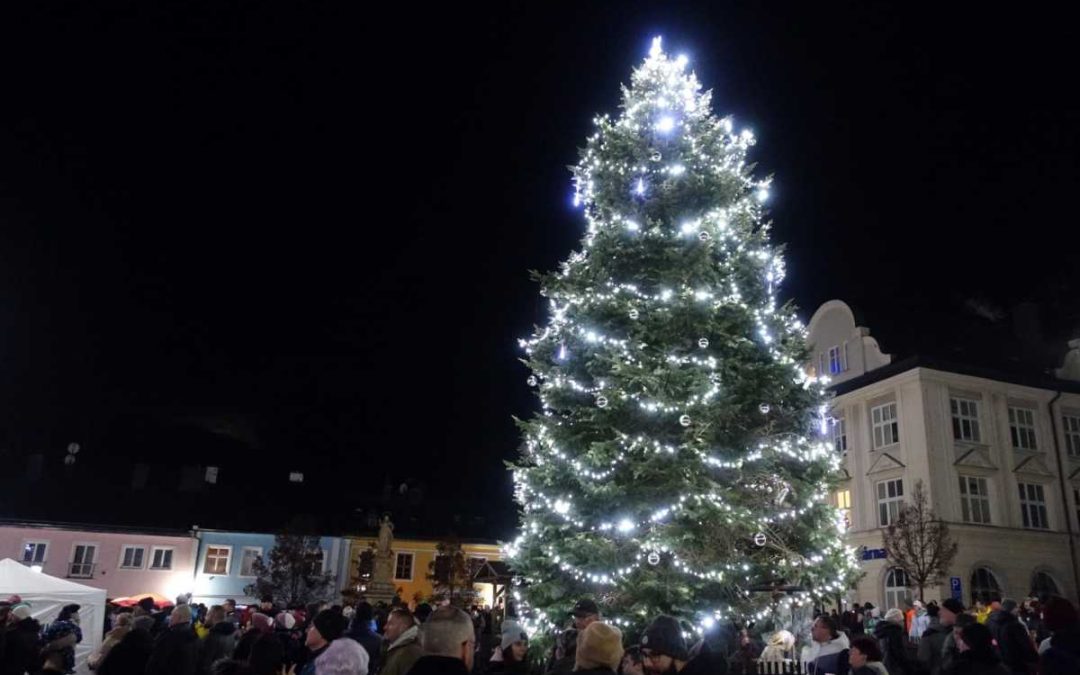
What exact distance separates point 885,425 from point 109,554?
39328 mm

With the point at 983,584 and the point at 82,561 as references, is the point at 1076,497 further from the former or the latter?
the point at 82,561

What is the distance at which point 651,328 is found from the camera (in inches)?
547

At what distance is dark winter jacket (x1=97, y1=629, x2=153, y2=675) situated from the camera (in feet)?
24.5

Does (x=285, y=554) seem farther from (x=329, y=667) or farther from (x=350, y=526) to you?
(x=329, y=667)

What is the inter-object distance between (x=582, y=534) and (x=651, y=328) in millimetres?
3833

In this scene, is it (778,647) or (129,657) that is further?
(778,647)

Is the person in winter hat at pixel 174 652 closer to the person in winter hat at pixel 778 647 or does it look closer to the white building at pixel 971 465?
the person in winter hat at pixel 778 647

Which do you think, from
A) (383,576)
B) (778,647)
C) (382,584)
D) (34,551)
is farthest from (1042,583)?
(34,551)

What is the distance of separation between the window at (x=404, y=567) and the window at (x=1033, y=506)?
34383mm

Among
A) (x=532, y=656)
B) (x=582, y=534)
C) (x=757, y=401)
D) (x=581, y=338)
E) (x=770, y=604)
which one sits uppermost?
(x=581, y=338)

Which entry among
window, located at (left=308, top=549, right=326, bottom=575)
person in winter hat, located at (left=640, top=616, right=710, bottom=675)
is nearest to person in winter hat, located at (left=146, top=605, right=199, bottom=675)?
person in winter hat, located at (left=640, top=616, right=710, bottom=675)

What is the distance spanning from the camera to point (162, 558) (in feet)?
139

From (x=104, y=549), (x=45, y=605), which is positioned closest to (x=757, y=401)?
(x=45, y=605)

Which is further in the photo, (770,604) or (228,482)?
(228,482)
